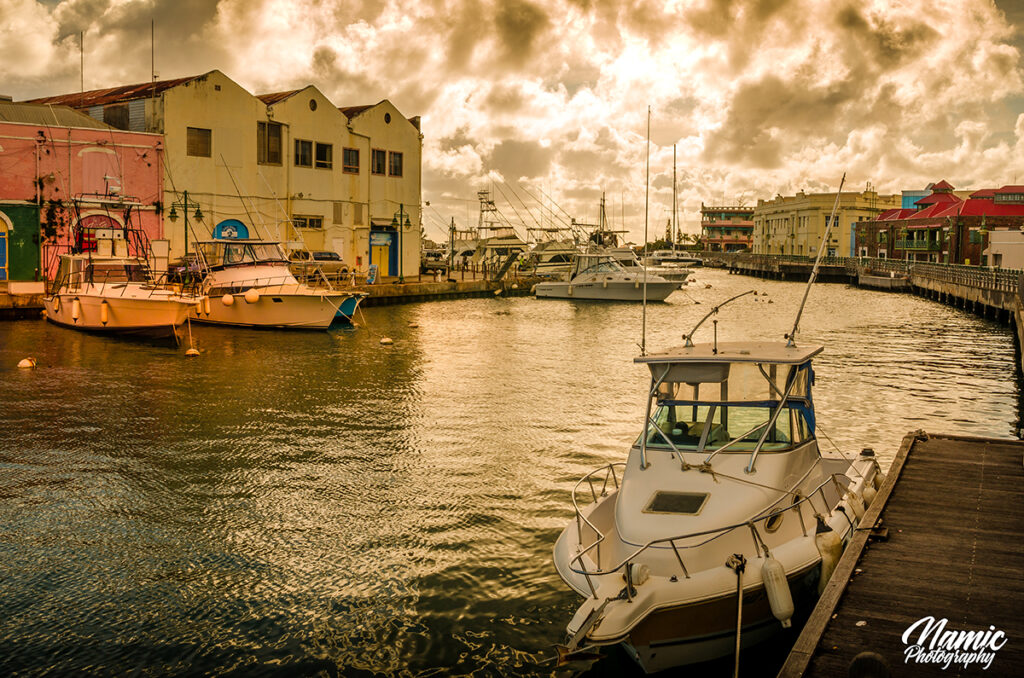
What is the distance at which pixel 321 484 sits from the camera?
15.7 metres

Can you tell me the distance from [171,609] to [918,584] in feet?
26.4

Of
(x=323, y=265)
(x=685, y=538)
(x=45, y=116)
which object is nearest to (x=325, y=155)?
(x=323, y=265)

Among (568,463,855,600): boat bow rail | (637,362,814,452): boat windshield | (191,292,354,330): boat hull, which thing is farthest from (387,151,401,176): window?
(568,463,855,600): boat bow rail

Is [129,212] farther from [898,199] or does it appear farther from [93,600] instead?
[898,199]

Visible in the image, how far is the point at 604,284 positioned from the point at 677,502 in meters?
53.0

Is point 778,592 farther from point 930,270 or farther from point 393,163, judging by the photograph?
point 930,270

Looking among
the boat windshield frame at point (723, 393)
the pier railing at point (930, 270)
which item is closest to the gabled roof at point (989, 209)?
the pier railing at point (930, 270)

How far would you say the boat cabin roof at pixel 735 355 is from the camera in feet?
35.2

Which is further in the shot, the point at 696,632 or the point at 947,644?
the point at 696,632

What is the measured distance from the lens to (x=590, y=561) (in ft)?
30.6

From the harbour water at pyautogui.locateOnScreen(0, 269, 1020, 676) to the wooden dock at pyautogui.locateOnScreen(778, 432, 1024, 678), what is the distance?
2.66 metres

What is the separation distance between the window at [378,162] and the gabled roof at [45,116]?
1592 centimetres

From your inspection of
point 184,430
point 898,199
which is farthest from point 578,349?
point 898,199

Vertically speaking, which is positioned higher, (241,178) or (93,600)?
(241,178)
